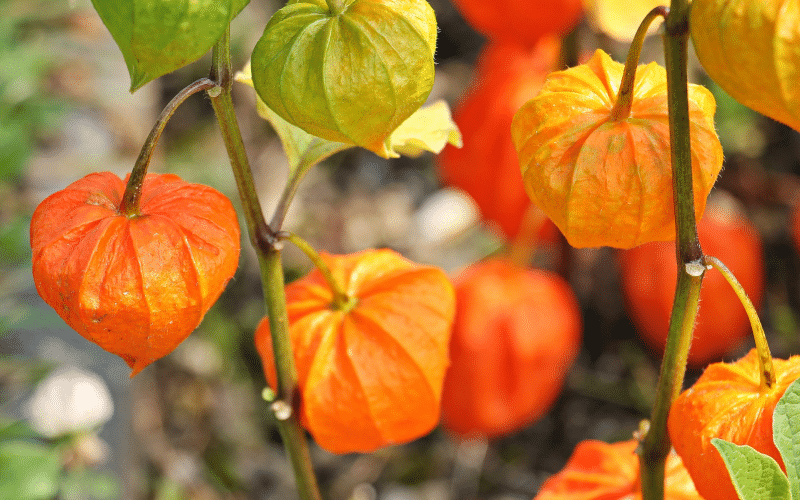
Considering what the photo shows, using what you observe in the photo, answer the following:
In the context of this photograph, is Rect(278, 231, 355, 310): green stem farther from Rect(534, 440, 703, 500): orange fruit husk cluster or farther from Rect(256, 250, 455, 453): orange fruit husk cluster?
Rect(534, 440, 703, 500): orange fruit husk cluster

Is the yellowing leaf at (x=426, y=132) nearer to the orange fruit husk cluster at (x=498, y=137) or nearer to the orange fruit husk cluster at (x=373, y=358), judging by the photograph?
the orange fruit husk cluster at (x=373, y=358)

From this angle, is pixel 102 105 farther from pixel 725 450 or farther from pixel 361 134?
pixel 725 450

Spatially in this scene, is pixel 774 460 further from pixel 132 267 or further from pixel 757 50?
pixel 132 267

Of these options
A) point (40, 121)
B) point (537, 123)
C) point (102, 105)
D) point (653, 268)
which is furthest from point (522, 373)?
point (102, 105)

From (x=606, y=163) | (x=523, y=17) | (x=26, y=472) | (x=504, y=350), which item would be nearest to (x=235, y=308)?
(x=504, y=350)

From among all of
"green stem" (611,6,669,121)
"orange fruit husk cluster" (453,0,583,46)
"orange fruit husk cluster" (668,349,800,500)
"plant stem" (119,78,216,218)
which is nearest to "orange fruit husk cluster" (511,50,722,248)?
"green stem" (611,6,669,121)
